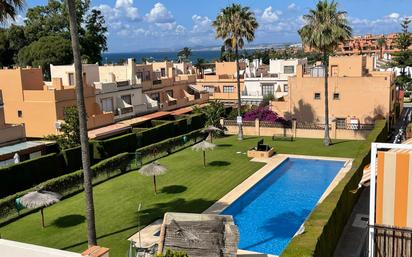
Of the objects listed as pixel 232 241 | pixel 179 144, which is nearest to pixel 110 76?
pixel 179 144

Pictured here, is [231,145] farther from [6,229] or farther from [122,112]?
[6,229]

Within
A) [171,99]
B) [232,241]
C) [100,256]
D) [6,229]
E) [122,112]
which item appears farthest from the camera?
[171,99]

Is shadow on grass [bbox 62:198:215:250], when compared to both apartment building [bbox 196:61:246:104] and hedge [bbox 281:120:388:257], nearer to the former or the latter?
hedge [bbox 281:120:388:257]

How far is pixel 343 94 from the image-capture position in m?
44.4

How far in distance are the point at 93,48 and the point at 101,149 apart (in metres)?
49.0

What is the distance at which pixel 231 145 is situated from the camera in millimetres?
40750

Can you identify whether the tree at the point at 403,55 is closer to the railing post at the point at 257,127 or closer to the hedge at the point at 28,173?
the railing post at the point at 257,127

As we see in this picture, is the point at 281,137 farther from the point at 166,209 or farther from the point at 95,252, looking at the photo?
the point at 95,252

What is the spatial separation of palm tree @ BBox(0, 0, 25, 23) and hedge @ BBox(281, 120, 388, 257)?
1307 cm

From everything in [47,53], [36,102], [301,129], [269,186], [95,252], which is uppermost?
[47,53]

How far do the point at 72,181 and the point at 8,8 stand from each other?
13567 mm

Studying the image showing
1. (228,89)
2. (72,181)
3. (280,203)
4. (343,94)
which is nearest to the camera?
(280,203)

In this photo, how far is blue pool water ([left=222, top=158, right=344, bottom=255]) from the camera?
20.3 m

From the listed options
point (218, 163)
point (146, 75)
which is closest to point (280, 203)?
point (218, 163)
